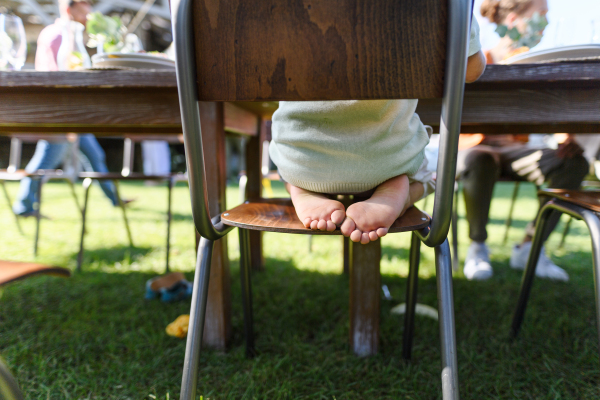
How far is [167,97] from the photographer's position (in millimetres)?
983

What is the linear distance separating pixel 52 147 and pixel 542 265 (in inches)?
143

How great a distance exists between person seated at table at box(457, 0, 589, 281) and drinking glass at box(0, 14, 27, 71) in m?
1.79

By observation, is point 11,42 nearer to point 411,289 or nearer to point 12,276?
point 12,276

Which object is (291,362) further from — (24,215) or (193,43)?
(24,215)

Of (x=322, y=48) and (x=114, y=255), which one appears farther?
(x=114, y=255)

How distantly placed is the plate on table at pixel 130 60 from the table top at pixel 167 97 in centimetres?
10

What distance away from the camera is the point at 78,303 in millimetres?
1469

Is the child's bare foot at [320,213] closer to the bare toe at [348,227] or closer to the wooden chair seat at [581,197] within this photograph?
the bare toe at [348,227]

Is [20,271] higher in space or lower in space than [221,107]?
lower

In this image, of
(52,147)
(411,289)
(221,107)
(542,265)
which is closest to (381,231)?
(411,289)

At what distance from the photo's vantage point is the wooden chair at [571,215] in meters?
0.71

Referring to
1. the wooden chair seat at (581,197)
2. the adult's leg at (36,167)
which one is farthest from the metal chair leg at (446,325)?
the adult's leg at (36,167)

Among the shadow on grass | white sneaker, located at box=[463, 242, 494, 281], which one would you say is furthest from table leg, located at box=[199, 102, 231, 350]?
white sneaker, located at box=[463, 242, 494, 281]

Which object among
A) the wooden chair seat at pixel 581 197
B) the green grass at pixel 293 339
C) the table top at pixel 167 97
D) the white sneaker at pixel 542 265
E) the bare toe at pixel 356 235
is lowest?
the white sneaker at pixel 542 265
